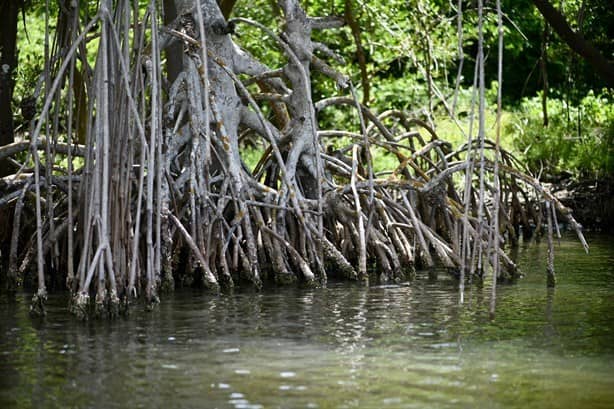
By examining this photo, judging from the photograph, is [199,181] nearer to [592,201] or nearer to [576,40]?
[576,40]

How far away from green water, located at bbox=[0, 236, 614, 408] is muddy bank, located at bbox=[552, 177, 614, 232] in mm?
6111

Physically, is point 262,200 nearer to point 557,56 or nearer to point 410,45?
point 410,45

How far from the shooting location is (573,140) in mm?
15633

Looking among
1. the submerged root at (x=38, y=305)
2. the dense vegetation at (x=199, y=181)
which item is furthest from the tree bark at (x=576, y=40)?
the submerged root at (x=38, y=305)

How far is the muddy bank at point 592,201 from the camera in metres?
14.3

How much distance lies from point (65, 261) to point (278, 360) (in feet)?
11.2

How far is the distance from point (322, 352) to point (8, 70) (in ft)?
18.7

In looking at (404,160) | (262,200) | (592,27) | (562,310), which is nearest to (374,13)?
(592,27)

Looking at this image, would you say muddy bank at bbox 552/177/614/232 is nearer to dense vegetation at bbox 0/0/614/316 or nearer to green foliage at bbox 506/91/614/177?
green foliage at bbox 506/91/614/177

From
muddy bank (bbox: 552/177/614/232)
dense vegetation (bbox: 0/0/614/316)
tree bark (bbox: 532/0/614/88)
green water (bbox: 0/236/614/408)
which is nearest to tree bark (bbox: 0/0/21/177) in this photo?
dense vegetation (bbox: 0/0/614/316)

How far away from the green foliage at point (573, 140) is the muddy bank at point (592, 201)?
167 millimetres

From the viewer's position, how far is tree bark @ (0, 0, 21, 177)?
1078 cm

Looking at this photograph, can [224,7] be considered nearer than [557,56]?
Yes

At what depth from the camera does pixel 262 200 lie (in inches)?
A: 361
